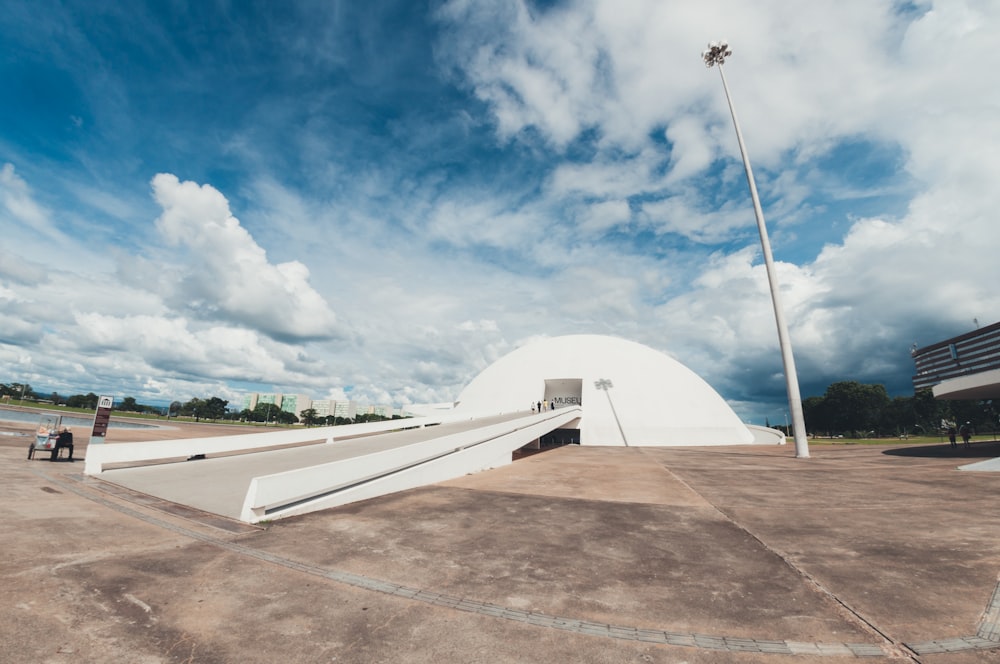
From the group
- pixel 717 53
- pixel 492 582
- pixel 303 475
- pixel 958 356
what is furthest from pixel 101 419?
pixel 958 356

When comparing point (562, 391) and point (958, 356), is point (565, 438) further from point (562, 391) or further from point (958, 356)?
point (958, 356)

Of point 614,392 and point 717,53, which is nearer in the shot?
point 717,53

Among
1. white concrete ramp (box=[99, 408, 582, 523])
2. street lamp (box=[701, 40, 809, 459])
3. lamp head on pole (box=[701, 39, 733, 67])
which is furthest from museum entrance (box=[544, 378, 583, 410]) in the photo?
lamp head on pole (box=[701, 39, 733, 67])

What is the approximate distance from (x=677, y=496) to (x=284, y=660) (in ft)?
33.8

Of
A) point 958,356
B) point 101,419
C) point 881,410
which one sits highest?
point 958,356

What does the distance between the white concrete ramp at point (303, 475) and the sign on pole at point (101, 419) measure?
2.22 meters

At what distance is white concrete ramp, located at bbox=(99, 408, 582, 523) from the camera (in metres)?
7.77

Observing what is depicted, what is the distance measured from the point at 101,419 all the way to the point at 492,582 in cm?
1515

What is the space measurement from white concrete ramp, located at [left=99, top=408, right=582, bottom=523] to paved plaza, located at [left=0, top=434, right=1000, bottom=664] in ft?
1.71

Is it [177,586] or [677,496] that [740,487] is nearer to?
[677,496]

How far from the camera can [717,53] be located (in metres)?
30.5

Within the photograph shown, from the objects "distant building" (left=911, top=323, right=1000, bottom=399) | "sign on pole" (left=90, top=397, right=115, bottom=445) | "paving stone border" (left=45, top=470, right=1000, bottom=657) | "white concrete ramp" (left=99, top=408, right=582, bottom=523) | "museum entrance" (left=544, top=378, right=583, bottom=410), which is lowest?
"paving stone border" (left=45, top=470, right=1000, bottom=657)

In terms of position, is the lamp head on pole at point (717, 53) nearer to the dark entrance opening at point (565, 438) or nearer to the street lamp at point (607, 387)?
the street lamp at point (607, 387)

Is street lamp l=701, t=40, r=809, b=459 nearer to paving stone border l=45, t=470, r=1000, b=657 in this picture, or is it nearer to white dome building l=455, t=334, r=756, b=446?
white dome building l=455, t=334, r=756, b=446
